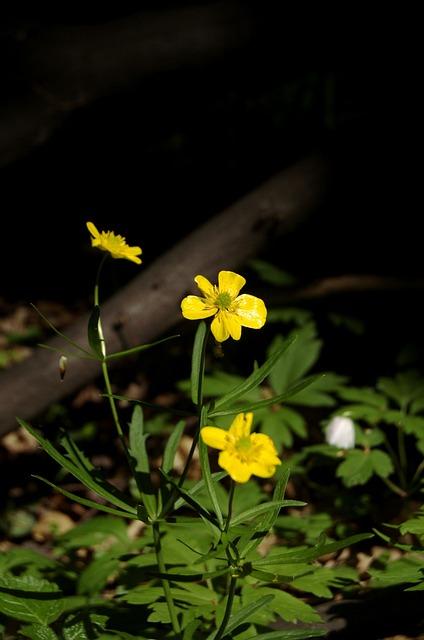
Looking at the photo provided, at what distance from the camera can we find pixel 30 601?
1414 mm

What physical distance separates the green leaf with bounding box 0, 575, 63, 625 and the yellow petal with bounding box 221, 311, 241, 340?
726 millimetres

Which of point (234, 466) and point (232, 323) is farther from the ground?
point (232, 323)

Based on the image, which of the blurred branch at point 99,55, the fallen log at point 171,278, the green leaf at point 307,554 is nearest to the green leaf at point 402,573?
the green leaf at point 307,554

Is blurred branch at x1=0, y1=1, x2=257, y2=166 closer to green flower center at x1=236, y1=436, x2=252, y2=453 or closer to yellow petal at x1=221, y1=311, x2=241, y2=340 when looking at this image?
yellow petal at x1=221, y1=311, x2=241, y2=340

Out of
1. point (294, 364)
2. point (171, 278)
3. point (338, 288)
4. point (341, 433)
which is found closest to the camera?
point (341, 433)

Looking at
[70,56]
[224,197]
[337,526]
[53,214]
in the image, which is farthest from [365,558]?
[53,214]

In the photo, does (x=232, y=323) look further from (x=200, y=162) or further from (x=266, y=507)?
(x=200, y=162)

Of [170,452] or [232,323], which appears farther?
[170,452]

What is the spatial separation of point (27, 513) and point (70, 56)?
1.89 metres

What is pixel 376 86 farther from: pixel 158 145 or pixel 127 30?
pixel 127 30

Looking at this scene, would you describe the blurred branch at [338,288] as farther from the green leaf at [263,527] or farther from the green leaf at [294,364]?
the green leaf at [263,527]

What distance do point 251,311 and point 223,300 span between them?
0.06 metres

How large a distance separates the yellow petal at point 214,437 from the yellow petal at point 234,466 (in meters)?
0.02

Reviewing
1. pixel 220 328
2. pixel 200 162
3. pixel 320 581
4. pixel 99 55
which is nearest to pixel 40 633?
pixel 320 581
